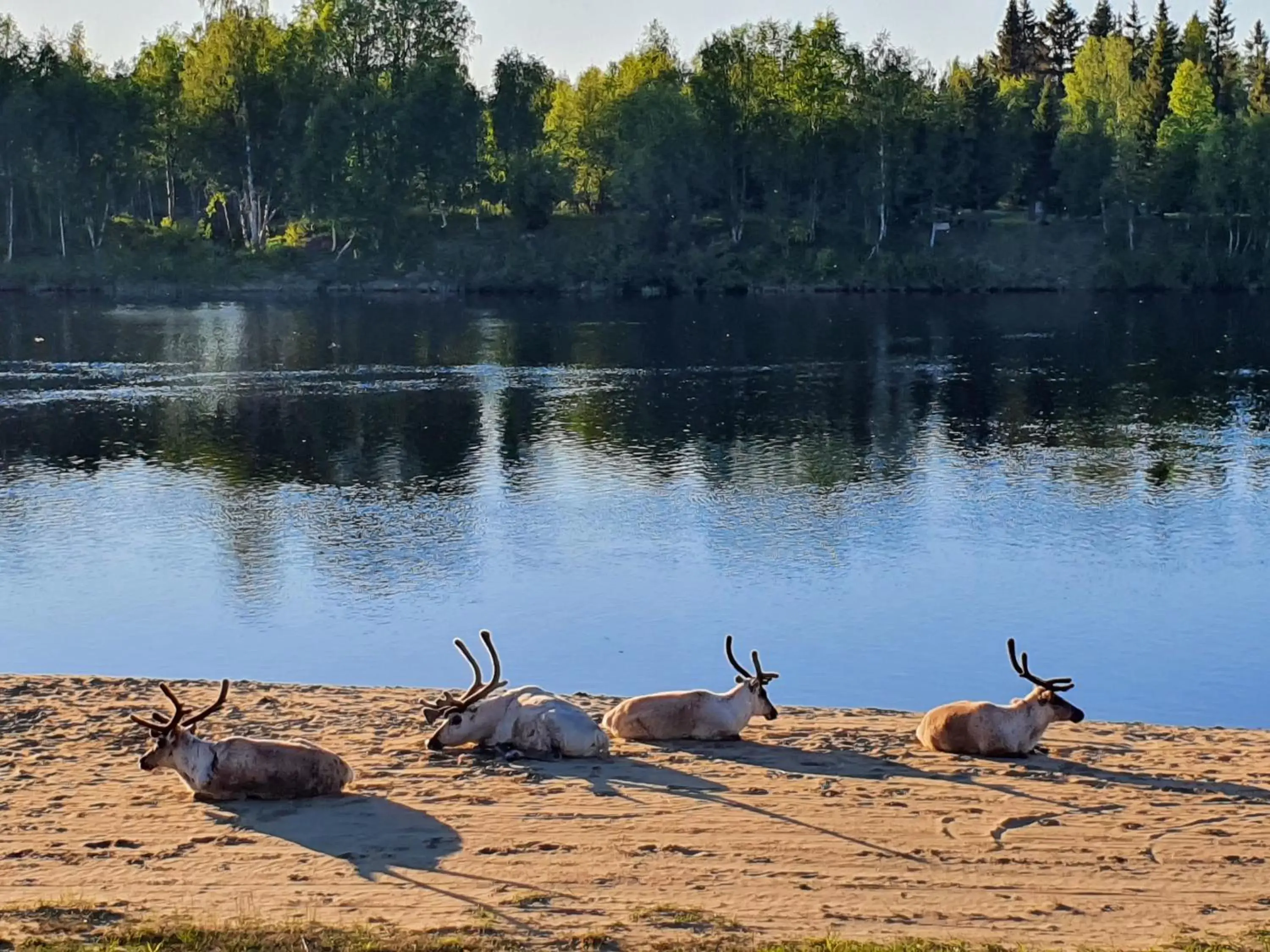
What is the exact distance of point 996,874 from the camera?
11484mm

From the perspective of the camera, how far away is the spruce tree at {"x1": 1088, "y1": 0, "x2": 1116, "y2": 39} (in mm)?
137375

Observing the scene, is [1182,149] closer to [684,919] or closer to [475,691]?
[475,691]

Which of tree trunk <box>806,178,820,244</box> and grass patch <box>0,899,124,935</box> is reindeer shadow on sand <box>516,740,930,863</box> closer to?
grass patch <box>0,899,124,935</box>

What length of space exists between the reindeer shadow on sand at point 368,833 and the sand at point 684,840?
0.09ft

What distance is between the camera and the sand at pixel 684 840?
10.6m

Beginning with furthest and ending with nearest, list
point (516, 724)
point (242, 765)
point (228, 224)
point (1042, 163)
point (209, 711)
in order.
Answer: point (1042, 163) < point (228, 224) < point (516, 724) < point (209, 711) < point (242, 765)

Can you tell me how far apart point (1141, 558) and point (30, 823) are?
20958 mm

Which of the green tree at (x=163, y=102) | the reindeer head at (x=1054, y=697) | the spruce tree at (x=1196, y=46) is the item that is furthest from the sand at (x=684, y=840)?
the spruce tree at (x=1196, y=46)

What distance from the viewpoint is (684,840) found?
12.2m

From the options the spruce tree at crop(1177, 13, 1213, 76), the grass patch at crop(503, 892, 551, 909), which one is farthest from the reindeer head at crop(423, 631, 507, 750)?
the spruce tree at crop(1177, 13, 1213, 76)

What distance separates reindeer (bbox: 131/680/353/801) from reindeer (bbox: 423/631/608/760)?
1.47m

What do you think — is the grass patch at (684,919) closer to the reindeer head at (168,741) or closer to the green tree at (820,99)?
the reindeer head at (168,741)

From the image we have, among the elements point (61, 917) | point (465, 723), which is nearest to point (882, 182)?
point (465, 723)

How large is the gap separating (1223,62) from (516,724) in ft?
417
